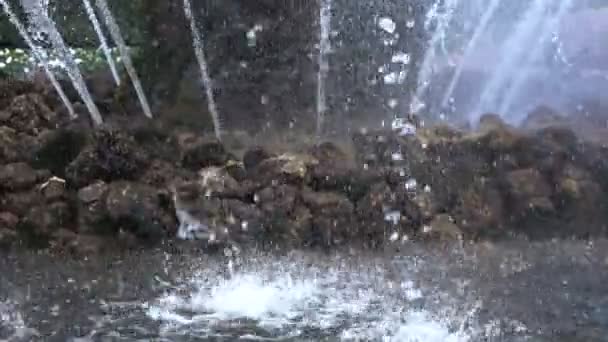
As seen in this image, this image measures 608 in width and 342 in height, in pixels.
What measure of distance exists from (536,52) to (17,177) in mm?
5390

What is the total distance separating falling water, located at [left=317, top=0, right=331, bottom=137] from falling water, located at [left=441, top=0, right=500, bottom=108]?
116 centimetres

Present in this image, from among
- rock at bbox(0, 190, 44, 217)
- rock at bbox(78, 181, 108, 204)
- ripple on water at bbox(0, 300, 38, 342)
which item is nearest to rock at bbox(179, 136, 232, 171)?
rock at bbox(78, 181, 108, 204)

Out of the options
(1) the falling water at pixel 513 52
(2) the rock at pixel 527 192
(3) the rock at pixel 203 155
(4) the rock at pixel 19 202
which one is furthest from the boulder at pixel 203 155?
(1) the falling water at pixel 513 52

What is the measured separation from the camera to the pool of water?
4.47 meters

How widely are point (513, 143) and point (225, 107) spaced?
224cm

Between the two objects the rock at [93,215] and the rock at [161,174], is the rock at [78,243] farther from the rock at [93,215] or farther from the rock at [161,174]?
the rock at [161,174]

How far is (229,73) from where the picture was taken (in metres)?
7.24

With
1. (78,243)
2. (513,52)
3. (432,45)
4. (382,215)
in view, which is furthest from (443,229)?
(513,52)

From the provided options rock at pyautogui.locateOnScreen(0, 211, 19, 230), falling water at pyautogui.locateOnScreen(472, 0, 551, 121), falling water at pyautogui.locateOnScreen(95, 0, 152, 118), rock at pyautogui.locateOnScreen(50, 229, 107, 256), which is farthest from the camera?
falling water at pyautogui.locateOnScreen(472, 0, 551, 121)

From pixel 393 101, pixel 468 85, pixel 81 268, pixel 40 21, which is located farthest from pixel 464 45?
pixel 81 268

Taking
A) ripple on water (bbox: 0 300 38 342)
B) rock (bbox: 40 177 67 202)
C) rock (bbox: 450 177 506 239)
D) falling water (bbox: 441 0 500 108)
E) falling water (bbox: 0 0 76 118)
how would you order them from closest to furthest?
ripple on water (bbox: 0 300 38 342)
rock (bbox: 40 177 67 202)
rock (bbox: 450 177 506 239)
falling water (bbox: 0 0 76 118)
falling water (bbox: 441 0 500 108)

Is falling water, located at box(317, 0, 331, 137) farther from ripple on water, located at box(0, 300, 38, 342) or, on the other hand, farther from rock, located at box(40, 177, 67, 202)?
ripple on water, located at box(0, 300, 38, 342)

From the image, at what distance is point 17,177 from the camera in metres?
5.87

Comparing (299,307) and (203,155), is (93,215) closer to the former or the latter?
(203,155)
